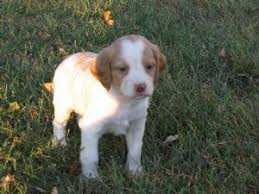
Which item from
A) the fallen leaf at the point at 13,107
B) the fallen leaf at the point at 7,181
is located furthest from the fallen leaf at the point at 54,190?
the fallen leaf at the point at 13,107

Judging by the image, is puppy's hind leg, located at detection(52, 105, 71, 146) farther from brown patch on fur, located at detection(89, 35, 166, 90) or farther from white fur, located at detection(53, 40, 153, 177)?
brown patch on fur, located at detection(89, 35, 166, 90)

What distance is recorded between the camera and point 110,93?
14.9 feet

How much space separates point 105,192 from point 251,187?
1.10m

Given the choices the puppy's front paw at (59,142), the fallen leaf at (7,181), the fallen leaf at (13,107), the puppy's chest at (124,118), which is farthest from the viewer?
the fallen leaf at (13,107)

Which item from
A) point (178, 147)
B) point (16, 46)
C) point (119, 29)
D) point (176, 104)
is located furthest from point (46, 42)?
point (178, 147)

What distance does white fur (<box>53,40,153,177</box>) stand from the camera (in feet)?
13.9

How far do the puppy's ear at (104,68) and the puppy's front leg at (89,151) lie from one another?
15.4 inches

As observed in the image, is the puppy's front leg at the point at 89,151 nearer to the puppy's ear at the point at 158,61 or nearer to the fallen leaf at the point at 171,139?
the puppy's ear at the point at 158,61

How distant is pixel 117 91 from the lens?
4.50 m

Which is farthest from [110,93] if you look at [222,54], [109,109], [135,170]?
[222,54]

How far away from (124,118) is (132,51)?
2.02ft

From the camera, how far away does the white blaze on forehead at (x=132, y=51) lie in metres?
4.24

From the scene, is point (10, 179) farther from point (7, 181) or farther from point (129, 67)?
point (129, 67)

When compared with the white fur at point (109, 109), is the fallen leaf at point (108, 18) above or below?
above
